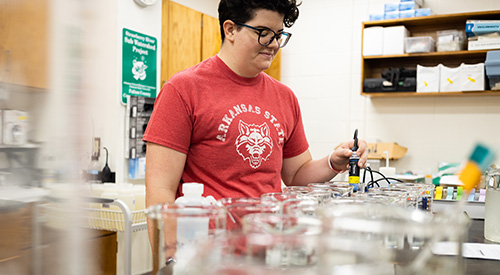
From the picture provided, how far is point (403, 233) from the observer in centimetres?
52

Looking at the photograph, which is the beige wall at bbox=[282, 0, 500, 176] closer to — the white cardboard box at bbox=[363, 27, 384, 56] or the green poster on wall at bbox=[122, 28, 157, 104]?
the white cardboard box at bbox=[363, 27, 384, 56]

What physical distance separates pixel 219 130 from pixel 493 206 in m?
0.87

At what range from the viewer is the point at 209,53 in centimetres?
457

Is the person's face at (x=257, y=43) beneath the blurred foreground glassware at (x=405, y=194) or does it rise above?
above

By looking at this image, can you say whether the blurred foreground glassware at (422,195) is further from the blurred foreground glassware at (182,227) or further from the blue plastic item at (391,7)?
the blue plastic item at (391,7)

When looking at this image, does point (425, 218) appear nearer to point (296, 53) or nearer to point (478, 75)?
point (478, 75)

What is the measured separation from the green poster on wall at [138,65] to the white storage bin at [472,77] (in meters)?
2.67

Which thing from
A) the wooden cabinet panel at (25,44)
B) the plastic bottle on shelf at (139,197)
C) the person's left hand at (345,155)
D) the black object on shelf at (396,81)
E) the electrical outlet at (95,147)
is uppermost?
the black object on shelf at (396,81)

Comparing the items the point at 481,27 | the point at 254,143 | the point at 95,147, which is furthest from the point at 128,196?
the point at 481,27

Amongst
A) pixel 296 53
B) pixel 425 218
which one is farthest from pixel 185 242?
pixel 296 53

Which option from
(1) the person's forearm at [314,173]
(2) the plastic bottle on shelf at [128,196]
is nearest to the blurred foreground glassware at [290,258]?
(1) the person's forearm at [314,173]

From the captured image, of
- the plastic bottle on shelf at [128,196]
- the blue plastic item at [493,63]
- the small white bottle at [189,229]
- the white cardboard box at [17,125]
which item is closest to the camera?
the white cardboard box at [17,125]

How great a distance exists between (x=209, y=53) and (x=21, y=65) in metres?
4.26

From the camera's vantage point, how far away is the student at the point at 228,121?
4.60ft
